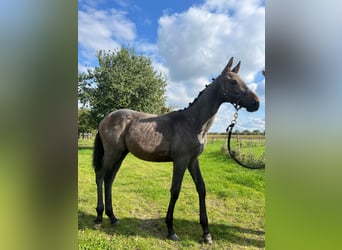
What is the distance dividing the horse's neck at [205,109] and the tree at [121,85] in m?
0.33

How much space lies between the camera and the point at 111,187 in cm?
198

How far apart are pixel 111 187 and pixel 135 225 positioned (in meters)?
0.39

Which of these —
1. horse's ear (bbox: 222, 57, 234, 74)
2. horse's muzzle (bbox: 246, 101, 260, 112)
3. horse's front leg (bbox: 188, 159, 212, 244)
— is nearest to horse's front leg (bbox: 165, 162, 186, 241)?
horse's front leg (bbox: 188, 159, 212, 244)

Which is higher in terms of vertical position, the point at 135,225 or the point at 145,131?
the point at 145,131

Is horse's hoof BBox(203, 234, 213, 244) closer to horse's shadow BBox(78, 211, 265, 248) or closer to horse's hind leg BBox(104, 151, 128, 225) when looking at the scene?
horse's shadow BBox(78, 211, 265, 248)

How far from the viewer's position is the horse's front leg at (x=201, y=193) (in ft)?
5.75

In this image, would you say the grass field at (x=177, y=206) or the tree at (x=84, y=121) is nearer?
the grass field at (x=177, y=206)

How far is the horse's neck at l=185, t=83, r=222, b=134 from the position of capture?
1.83 metres

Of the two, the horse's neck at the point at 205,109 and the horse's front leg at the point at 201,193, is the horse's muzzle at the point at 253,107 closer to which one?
the horse's neck at the point at 205,109

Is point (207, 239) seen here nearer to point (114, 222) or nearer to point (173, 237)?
point (173, 237)

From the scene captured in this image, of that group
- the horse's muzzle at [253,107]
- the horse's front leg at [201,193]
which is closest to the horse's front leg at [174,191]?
the horse's front leg at [201,193]

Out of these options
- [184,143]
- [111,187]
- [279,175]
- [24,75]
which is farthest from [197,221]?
[24,75]

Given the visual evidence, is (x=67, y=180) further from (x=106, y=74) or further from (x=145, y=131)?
(x=106, y=74)

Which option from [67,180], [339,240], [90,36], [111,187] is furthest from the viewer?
[111,187]
